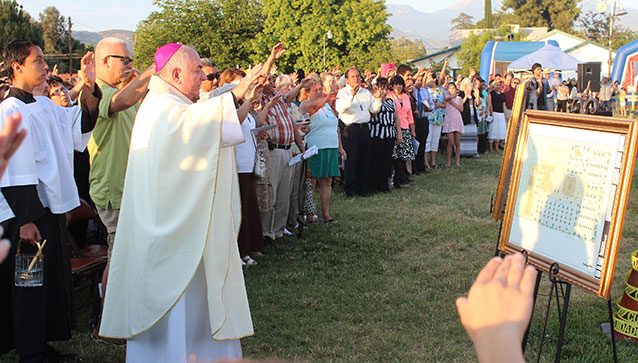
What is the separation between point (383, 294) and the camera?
620cm

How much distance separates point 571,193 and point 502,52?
155 feet

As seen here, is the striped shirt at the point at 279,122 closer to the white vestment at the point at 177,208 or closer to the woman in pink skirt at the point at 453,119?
the white vestment at the point at 177,208

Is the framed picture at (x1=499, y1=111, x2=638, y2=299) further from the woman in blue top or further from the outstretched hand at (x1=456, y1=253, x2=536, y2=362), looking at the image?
the woman in blue top

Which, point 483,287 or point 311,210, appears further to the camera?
point 311,210

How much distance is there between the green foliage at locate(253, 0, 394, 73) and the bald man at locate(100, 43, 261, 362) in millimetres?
52165

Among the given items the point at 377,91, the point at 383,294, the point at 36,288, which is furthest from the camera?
the point at 377,91

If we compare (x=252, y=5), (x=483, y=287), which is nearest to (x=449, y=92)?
(x=483, y=287)

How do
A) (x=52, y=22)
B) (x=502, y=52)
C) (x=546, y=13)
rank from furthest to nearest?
(x=546, y=13), (x=52, y=22), (x=502, y=52)

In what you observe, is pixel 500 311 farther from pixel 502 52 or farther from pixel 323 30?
pixel 323 30

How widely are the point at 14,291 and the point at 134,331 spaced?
117 cm

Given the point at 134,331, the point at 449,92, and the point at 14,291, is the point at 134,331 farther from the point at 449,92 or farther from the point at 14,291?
the point at 449,92

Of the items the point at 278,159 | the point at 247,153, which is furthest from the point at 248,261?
the point at 278,159

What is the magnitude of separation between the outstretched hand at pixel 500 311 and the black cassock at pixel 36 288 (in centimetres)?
377

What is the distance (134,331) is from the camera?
388 cm
